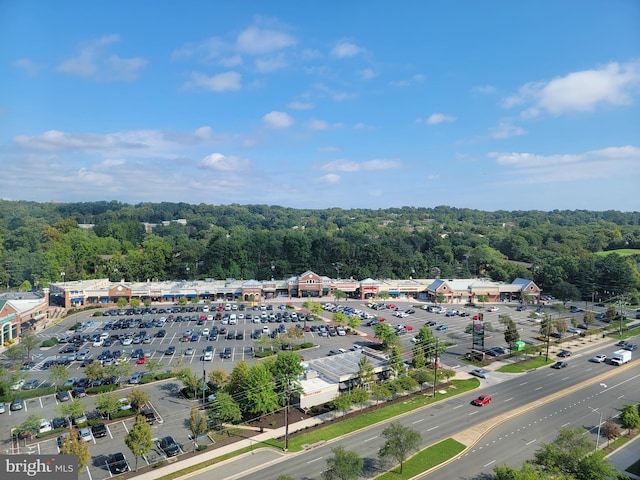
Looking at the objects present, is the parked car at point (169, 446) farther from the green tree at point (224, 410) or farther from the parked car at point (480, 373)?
the parked car at point (480, 373)

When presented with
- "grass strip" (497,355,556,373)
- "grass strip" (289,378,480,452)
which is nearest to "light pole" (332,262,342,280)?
"grass strip" (497,355,556,373)

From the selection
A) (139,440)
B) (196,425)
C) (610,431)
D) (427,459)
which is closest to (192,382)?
(196,425)

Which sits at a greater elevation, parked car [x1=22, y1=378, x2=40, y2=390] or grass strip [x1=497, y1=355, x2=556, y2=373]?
grass strip [x1=497, y1=355, x2=556, y2=373]

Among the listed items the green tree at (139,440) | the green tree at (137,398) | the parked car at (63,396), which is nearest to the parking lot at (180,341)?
the parked car at (63,396)

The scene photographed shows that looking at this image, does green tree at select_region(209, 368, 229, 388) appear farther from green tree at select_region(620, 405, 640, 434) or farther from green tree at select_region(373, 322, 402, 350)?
green tree at select_region(620, 405, 640, 434)

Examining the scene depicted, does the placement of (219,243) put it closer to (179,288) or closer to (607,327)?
(179,288)

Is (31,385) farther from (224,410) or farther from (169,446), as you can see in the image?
(224,410)

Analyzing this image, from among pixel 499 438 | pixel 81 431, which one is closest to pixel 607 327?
pixel 499 438
